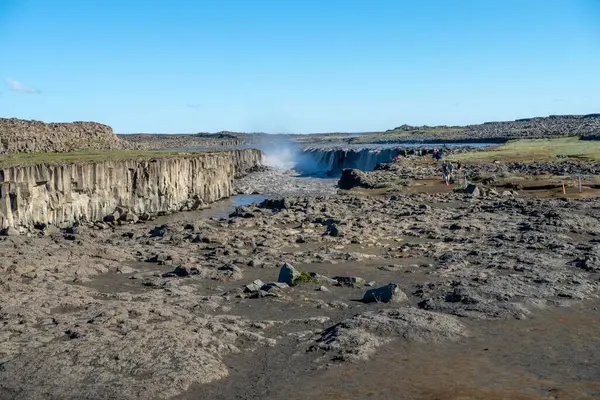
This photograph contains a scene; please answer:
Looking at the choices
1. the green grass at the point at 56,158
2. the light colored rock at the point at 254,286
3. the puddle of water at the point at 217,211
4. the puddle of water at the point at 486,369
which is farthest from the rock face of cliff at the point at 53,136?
the puddle of water at the point at 486,369

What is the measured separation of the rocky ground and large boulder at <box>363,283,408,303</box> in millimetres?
39

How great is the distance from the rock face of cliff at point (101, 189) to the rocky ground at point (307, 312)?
22.1ft

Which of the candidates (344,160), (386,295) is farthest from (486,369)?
(344,160)

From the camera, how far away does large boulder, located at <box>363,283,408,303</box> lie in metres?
17.0

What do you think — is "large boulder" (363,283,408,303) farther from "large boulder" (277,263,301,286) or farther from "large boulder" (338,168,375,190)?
"large boulder" (338,168,375,190)

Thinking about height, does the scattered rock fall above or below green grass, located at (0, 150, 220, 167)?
below

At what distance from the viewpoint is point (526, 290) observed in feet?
57.3

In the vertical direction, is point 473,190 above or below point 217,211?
above

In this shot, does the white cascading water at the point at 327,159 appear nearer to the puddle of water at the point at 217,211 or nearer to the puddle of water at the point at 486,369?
the puddle of water at the point at 217,211

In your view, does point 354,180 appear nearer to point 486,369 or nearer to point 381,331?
point 381,331

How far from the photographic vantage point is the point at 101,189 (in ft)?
129

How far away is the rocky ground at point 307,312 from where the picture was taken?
11750 millimetres

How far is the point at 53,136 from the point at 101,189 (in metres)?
40.1

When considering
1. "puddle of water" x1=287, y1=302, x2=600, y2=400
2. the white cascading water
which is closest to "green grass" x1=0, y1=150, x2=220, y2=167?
"puddle of water" x1=287, y1=302, x2=600, y2=400
